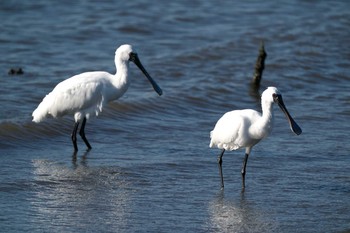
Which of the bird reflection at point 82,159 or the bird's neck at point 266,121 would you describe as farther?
the bird reflection at point 82,159

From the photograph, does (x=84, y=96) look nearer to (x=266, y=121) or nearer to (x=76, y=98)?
(x=76, y=98)

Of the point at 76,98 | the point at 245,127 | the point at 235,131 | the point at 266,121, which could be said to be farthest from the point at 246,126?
the point at 76,98

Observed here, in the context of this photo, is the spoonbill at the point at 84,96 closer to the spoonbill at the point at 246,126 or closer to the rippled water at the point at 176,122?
the rippled water at the point at 176,122

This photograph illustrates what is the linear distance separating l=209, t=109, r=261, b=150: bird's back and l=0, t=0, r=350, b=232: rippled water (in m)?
0.51

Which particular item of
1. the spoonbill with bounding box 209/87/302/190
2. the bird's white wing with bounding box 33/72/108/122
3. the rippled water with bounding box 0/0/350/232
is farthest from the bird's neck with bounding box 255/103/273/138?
the bird's white wing with bounding box 33/72/108/122

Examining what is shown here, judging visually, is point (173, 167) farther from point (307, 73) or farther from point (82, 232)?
point (307, 73)

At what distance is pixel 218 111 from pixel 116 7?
995 cm

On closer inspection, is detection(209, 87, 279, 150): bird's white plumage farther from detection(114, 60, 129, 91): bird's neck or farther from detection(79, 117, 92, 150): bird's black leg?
detection(114, 60, 129, 91): bird's neck

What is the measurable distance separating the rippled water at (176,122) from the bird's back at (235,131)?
20.3 inches

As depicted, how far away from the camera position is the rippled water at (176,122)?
9.44m

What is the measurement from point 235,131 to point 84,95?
3.11 meters

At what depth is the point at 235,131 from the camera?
10523mm

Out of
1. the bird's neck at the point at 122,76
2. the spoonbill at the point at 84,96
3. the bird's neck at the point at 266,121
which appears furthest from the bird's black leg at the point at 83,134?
the bird's neck at the point at 266,121

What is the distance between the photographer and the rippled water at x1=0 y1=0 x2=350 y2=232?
9.44 meters
